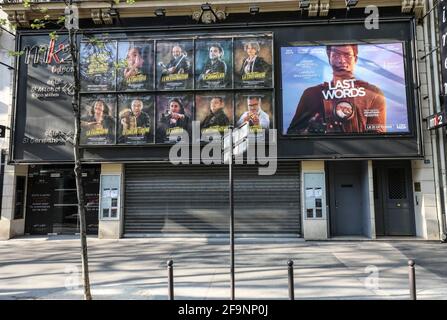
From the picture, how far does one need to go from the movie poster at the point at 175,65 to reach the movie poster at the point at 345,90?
11.7ft

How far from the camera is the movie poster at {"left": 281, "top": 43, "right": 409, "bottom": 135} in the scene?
14102 mm

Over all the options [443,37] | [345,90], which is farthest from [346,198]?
[443,37]

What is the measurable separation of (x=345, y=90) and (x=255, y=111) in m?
3.40

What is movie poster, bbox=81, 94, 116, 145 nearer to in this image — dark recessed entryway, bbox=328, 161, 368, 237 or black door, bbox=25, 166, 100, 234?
black door, bbox=25, 166, 100, 234

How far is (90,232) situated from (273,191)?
7.44 metres

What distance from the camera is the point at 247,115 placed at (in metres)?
14.4

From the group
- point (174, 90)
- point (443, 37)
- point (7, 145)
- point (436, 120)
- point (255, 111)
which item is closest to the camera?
point (443, 37)

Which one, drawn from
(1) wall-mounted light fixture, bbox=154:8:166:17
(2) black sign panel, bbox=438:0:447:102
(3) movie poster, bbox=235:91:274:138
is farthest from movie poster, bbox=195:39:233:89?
(2) black sign panel, bbox=438:0:447:102

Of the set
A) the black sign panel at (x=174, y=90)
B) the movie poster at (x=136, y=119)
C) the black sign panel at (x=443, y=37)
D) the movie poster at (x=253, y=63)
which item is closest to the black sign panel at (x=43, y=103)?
the black sign panel at (x=174, y=90)

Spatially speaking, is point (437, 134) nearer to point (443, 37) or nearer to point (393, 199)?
point (393, 199)

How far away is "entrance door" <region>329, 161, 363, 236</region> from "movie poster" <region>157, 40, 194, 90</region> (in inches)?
260

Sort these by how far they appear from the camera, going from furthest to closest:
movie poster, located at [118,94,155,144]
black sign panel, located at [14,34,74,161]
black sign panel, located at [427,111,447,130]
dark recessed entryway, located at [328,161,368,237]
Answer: dark recessed entryway, located at [328,161,368,237] → black sign panel, located at [14,34,74,161] → movie poster, located at [118,94,155,144] → black sign panel, located at [427,111,447,130]
